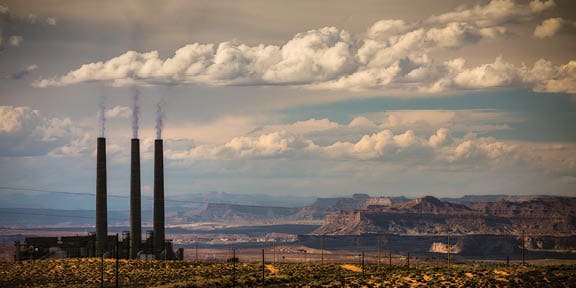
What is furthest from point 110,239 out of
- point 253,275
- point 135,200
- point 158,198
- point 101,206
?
point 253,275

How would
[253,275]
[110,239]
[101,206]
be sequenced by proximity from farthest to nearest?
[110,239] → [101,206] → [253,275]

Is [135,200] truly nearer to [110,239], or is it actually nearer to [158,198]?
[158,198]

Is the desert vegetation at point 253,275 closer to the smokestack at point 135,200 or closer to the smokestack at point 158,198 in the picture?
the smokestack at point 135,200

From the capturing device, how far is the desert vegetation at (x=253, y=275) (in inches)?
3375

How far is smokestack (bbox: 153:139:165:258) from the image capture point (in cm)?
12975

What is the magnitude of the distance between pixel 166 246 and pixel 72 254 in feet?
46.2

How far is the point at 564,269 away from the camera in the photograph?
95.9m

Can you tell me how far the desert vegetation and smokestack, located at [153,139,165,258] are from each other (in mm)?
16120

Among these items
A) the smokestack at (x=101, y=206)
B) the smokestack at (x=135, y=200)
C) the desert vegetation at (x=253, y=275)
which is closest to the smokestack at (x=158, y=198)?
the smokestack at (x=135, y=200)

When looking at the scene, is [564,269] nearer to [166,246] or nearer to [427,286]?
[427,286]

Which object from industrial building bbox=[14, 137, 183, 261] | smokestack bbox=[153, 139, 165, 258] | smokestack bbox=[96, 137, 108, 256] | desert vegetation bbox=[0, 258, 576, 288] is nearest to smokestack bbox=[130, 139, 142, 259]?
industrial building bbox=[14, 137, 183, 261]

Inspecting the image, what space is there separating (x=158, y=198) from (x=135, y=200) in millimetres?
4152

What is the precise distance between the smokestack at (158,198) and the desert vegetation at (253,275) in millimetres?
16120

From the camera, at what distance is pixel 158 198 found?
131875 mm
